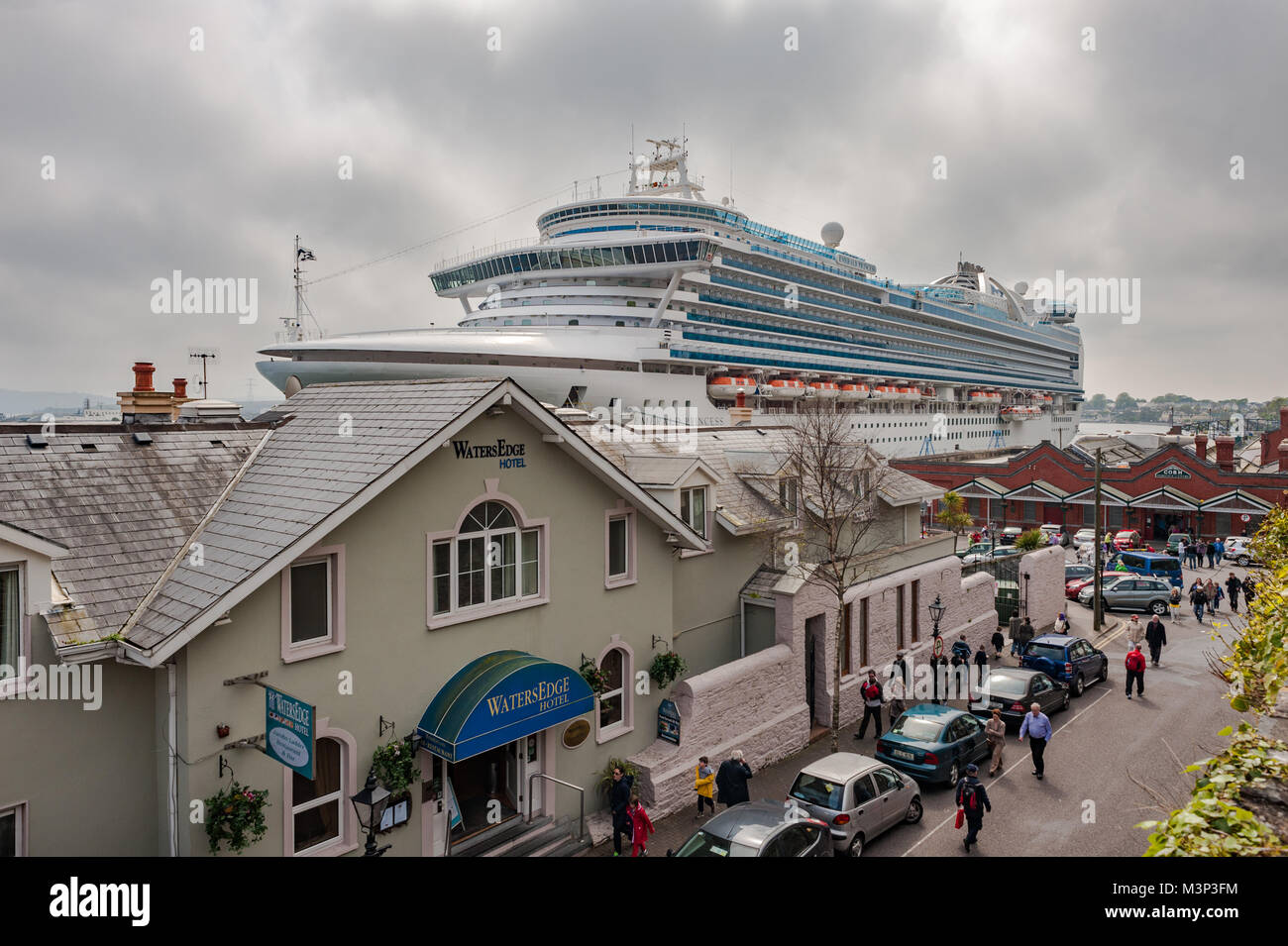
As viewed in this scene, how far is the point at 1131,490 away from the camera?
1900 inches

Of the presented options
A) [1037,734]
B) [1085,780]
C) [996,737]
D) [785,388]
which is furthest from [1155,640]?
[785,388]

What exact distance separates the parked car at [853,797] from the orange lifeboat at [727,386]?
4231 cm

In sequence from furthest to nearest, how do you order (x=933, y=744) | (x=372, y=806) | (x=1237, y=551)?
(x=1237, y=551) < (x=933, y=744) < (x=372, y=806)

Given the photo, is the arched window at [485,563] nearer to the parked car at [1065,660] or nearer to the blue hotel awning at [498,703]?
the blue hotel awning at [498,703]

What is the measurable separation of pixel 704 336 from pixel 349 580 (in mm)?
45240

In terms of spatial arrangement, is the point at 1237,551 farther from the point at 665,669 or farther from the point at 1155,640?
the point at 665,669

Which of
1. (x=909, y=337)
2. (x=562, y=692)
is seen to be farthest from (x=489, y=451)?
(x=909, y=337)

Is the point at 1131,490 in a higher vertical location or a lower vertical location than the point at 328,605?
lower

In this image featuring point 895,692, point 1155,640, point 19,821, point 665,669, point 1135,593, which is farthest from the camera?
point 1135,593

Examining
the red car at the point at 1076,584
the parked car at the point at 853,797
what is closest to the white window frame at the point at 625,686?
the parked car at the point at 853,797

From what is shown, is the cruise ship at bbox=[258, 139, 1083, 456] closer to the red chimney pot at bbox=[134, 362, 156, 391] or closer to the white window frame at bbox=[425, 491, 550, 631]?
the red chimney pot at bbox=[134, 362, 156, 391]

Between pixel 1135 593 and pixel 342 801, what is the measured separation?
3126 cm

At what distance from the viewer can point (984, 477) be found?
176 ft
